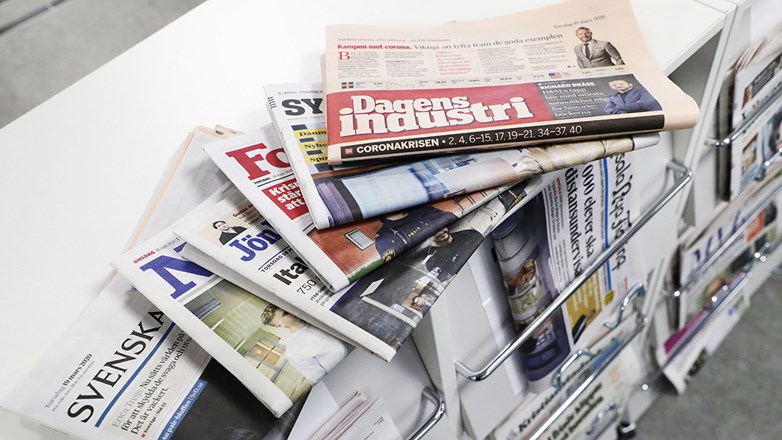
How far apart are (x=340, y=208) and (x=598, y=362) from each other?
607 millimetres

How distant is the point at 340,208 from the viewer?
45cm

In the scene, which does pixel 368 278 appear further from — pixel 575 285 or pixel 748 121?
pixel 748 121

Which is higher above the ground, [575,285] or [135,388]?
[135,388]

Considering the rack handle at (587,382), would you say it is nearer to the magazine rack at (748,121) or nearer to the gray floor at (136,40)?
the magazine rack at (748,121)

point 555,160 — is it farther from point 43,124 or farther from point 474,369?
point 43,124

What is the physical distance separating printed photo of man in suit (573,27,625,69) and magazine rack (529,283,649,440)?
1.12 feet

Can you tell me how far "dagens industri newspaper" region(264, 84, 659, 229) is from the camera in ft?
1.51

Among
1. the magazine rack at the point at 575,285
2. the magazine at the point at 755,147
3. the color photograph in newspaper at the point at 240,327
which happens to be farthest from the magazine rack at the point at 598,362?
the color photograph in newspaper at the point at 240,327

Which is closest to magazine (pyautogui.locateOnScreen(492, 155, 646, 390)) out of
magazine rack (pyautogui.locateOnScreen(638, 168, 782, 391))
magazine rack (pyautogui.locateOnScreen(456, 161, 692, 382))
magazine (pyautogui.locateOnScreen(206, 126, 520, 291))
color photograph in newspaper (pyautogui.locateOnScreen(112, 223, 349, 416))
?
magazine rack (pyautogui.locateOnScreen(456, 161, 692, 382))

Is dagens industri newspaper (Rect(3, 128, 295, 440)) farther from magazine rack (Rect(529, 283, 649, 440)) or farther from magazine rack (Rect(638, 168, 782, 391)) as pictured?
magazine rack (Rect(638, 168, 782, 391))

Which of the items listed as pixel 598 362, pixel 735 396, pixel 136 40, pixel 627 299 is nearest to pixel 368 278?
pixel 627 299

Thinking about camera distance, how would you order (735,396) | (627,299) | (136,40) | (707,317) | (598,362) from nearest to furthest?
(627,299)
(598,362)
(707,317)
(735,396)
(136,40)

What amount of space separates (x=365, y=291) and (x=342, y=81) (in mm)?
192

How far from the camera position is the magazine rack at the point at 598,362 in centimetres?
83
